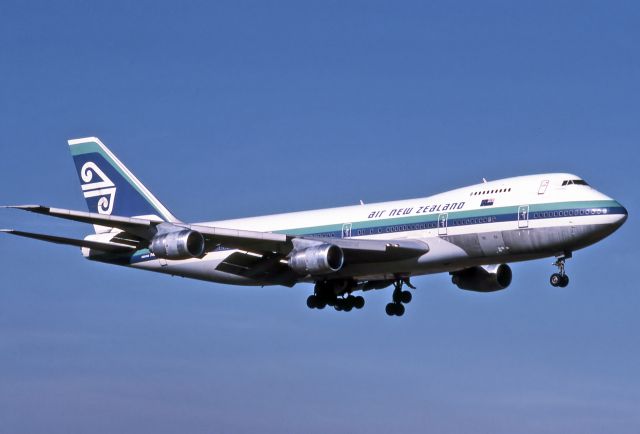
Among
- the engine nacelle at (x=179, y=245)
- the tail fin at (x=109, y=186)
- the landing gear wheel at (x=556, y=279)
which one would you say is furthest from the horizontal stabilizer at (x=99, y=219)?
the landing gear wheel at (x=556, y=279)

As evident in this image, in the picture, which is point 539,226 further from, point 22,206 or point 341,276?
point 22,206

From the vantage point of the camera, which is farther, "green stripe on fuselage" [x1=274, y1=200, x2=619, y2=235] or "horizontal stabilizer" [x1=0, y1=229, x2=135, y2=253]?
"horizontal stabilizer" [x1=0, y1=229, x2=135, y2=253]

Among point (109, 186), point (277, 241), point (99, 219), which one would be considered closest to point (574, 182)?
point (277, 241)

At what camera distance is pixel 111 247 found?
223ft

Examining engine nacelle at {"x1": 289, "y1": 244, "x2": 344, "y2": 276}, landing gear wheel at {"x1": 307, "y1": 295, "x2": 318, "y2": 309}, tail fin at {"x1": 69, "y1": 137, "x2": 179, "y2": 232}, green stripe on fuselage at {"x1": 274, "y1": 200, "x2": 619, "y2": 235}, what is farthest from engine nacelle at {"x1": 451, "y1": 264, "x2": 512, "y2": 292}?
tail fin at {"x1": 69, "y1": 137, "x2": 179, "y2": 232}

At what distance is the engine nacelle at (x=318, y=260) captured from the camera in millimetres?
59031

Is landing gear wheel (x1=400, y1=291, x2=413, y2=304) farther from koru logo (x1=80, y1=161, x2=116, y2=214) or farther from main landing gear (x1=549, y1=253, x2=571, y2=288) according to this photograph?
koru logo (x1=80, y1=161, x2=116, y2=214)

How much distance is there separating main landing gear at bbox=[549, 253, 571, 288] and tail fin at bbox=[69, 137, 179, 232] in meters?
23.6

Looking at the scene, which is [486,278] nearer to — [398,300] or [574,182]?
[398,300]

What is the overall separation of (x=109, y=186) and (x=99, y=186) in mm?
649

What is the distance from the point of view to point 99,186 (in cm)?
7238

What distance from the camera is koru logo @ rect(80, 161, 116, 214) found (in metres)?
72.1

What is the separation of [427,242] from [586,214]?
311 inches

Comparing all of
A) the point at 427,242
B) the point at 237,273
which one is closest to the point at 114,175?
the point at 237,273
